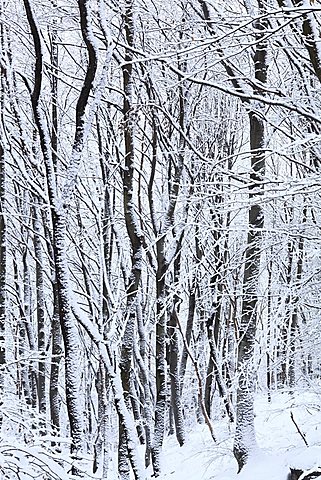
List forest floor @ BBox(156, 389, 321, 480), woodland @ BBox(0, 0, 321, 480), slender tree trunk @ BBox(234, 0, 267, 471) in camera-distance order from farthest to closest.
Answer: slender tree trunk @ BBox(234, 0, 267, 471) → forest floor @ BBox(156, 389, 321, 480) → woodland @ BBox(0, 0, 321, 480)

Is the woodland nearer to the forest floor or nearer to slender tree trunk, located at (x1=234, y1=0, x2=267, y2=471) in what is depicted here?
slender tree trunk, located at (x1=234, y1=0, x2=267, y2=471)

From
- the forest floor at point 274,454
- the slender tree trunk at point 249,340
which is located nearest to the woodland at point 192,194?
the slender tree trunk at point 249,340

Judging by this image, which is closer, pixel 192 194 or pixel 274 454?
pixel 192 194

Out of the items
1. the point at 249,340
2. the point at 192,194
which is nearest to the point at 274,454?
the point at 249,340

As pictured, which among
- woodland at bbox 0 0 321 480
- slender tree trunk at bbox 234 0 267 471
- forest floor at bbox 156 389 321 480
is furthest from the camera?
slender tree trunk at bbox 234 0 267 471

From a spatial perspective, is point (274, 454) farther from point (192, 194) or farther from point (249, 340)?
point (192, 194)

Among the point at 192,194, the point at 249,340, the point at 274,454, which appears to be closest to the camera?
the point at 192,194

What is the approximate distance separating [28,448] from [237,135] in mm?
12310

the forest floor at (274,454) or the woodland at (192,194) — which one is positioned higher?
the woodland at (192,194)

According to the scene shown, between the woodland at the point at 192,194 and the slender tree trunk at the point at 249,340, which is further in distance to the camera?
the slender tree trunk at the point at 249,340

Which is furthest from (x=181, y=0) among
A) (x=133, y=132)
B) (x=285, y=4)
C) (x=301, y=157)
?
(x=285, y=4)

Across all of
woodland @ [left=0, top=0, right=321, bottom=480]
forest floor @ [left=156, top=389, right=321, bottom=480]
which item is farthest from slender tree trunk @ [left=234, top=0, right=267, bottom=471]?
forest floor @ [left=156, top=389, right=321, bottom=480]

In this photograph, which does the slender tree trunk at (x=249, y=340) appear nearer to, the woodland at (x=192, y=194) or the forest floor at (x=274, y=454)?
the woodland at (x=192, y=194)

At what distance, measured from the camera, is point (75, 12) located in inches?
379
